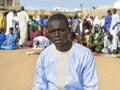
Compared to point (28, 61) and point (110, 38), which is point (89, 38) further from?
point (28, 61)

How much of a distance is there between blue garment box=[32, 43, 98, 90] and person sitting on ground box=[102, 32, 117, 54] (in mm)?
10427

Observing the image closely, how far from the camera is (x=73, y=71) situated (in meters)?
2.97

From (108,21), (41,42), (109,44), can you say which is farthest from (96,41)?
(108,21)

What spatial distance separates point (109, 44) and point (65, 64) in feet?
35.2

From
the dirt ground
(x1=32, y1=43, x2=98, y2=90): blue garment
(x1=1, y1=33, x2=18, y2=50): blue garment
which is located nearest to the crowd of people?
(x1=1, y1=33, x2=18, y2=50): blue garment

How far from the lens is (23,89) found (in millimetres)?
7527

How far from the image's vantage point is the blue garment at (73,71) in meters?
2.96

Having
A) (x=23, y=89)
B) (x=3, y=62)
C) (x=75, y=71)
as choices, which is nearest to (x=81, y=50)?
(x=75, y=71)

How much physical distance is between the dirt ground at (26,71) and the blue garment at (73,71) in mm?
4616

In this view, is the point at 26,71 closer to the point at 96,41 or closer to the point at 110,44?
the point at 110,44

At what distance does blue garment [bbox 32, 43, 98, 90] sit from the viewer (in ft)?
9.72

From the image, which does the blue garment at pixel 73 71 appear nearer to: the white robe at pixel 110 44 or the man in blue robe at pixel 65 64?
the man in blue robe at pixel 65 64

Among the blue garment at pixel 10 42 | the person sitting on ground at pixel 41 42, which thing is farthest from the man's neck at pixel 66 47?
the blue garment at pixel 10 42

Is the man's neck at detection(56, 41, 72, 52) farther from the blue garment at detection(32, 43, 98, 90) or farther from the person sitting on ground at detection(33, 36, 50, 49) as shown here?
the person sitting on ground at detection(33, 36, 50, 49)
